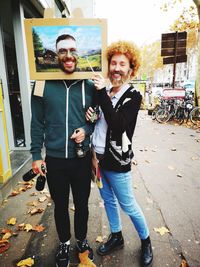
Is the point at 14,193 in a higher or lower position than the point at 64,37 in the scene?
lower

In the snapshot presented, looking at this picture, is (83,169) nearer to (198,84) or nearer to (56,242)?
(56,242)

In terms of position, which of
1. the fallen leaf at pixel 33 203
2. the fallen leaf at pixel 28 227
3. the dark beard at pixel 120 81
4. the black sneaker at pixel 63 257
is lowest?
the fallen leaf at pixel 33 203

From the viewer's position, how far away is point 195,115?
10016 mm

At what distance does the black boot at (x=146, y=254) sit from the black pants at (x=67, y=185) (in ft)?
2.15

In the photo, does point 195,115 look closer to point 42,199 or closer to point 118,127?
point 42,199

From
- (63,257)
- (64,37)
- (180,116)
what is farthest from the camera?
(180,116)

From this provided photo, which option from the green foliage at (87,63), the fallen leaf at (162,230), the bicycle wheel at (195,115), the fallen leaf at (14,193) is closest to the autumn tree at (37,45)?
the green foliage at (87,63)

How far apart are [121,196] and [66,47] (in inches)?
53.9

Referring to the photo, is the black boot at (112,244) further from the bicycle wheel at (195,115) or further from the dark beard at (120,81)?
the bicycle wheel at (195,115)

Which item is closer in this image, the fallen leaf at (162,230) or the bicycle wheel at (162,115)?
the fallen leaf at (162,230)

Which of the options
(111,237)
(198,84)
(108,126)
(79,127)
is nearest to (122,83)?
(108,126)

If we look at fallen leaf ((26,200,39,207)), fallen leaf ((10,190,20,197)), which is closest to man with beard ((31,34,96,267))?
fallen leaf ((26,200,39,207))

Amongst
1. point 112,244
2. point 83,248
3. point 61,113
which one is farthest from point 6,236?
point 61,113

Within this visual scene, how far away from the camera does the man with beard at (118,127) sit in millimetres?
1813
